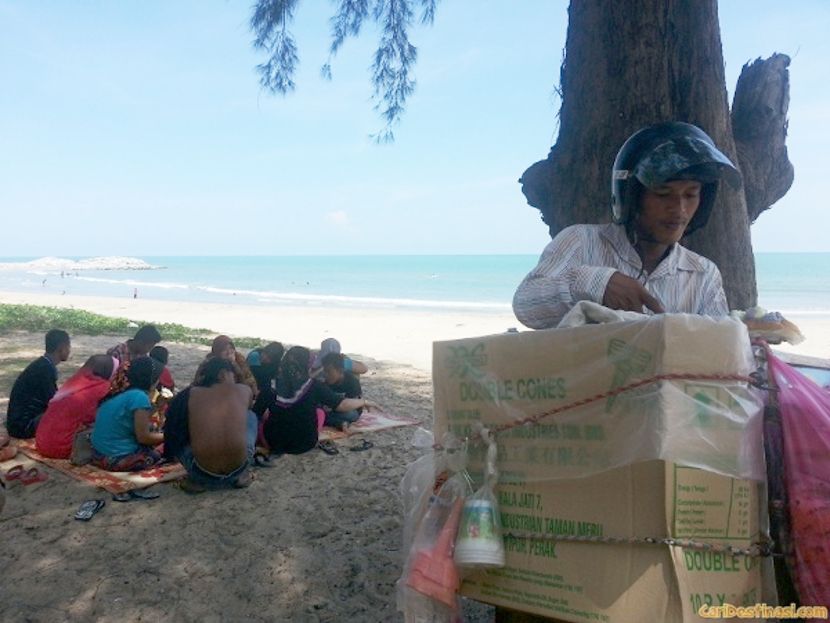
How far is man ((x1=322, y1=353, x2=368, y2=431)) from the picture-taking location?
6719 millimetres

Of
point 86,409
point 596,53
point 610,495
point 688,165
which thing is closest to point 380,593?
point 610,495

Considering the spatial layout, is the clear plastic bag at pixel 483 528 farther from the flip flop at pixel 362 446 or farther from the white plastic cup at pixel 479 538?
the flip flop at pixel 362 446

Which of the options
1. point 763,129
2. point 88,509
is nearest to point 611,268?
point 763,129

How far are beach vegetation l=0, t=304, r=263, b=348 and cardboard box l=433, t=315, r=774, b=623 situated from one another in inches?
472

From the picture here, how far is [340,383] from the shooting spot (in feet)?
23.6

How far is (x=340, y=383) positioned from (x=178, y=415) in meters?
2.28

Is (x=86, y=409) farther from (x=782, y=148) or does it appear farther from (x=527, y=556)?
(x=782, y=148)

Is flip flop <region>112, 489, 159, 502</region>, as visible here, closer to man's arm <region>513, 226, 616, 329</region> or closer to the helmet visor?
man's arm <region>513, 226, 616, 329</region>

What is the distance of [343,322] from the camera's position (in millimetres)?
21000

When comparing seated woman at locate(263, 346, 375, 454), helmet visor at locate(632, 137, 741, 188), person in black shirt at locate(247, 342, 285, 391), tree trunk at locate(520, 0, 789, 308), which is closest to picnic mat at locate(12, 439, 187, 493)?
seated woman at locate(263, 346, 375, 454)

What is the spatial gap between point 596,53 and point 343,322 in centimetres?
1797

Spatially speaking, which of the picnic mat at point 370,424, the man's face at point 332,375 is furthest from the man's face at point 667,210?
the man's face at point 332,375

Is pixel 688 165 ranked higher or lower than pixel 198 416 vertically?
higher

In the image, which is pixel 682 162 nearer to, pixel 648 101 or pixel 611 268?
pixel 611 268
